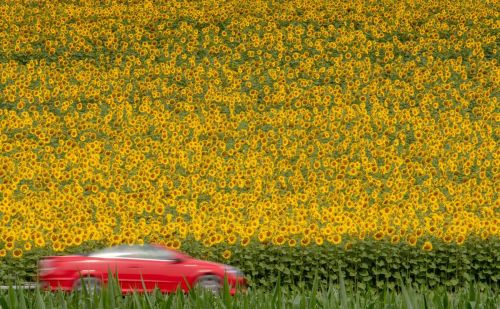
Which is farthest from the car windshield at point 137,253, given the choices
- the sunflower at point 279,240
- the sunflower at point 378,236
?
the sunflower at point 378,236

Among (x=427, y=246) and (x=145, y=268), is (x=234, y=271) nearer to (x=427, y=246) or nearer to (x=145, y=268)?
(x=145, y=268)

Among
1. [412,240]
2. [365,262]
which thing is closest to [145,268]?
[365,262]

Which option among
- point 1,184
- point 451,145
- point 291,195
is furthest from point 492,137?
point 1,184

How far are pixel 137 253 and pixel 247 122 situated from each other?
344 inches

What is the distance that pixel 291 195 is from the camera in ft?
54.2

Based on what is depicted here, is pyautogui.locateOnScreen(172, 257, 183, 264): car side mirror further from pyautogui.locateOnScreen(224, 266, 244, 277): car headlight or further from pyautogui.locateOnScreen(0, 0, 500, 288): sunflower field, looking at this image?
pyautogui.locateOnScreen(0, 0, 500, 288): sunflower field

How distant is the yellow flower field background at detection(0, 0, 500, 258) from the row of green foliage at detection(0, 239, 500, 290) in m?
0.19

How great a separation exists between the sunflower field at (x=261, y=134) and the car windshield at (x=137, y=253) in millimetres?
757

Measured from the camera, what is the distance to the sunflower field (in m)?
12.6

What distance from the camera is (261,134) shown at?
19.6 m

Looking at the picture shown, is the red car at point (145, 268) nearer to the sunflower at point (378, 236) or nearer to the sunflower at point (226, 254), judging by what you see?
the sunflower at point (226, 254)

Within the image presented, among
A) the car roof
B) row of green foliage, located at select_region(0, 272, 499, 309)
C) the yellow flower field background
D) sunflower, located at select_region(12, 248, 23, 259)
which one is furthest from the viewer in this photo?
the yellow flower field background

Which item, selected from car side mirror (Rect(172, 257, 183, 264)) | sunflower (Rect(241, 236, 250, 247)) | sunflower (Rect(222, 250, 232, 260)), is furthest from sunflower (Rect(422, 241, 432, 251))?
car side mirror (Rect(172, 257, 183, 264))

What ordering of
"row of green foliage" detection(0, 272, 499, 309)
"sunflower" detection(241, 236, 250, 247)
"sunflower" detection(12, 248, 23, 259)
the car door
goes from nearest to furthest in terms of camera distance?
"row of green foliage" detection(0, 272, 499, 309)
the car door
"sunflower" detection(12, 248, 23, 259)
"sunflower" detection(241, 236, 250, 247)
